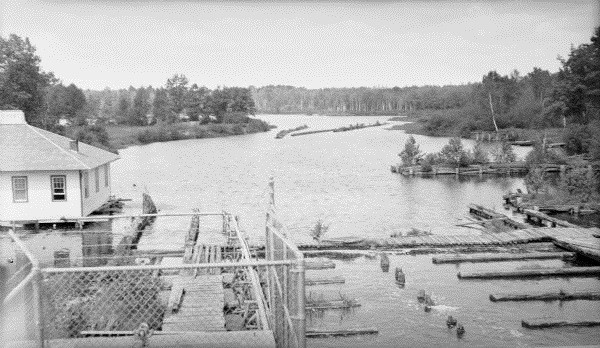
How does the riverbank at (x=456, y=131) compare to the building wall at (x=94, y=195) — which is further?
the riverbank at (x=456, y=131)

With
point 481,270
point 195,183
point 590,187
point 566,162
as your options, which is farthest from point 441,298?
point 566,162

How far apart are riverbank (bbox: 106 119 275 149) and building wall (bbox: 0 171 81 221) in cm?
3413

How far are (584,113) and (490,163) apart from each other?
13.5 m

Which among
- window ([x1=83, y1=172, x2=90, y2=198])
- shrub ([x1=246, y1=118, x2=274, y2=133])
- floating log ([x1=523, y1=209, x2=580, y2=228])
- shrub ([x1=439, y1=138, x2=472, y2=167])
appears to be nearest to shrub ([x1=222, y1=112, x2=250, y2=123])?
shrub ([x1=246, y1=118, x2=274, y2=133])

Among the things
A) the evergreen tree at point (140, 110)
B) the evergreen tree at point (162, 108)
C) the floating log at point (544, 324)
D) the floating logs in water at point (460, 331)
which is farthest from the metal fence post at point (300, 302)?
the evergreen tree at point (162, 108)

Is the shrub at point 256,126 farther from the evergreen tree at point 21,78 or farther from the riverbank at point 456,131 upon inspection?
the evergreen tree at point 21,78

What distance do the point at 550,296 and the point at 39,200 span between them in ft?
47.8

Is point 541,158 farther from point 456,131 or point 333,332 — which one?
point 333,332

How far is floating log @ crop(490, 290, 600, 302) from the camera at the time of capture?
13797mm

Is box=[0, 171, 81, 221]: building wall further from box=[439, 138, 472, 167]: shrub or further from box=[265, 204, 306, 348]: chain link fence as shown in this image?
box=[439, 138, 472, 167]: shrub

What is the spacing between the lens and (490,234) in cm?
1989

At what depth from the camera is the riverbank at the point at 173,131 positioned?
5990 centimetres

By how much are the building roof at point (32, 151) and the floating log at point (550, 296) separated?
12.4 m

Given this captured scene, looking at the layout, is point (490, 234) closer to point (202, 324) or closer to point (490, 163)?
point (202, 324)
